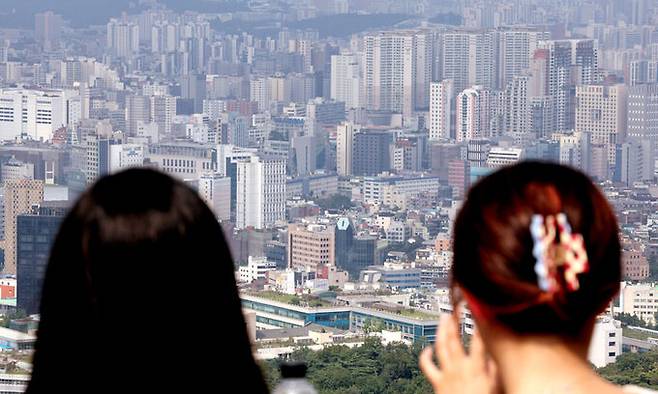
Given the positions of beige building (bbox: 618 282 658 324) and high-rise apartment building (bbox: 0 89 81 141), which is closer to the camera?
beige building (bbox: 618 282 658 324)

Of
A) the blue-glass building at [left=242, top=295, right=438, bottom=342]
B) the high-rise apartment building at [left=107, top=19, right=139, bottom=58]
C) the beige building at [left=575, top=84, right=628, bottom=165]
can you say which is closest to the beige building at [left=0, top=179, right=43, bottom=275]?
the blue-glass building at [left=242, top=295, right=438, bottom=342]

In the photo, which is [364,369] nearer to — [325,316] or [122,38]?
[325,316]

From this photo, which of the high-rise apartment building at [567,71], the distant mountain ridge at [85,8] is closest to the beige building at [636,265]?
the high-rise apartment building at [567,71]

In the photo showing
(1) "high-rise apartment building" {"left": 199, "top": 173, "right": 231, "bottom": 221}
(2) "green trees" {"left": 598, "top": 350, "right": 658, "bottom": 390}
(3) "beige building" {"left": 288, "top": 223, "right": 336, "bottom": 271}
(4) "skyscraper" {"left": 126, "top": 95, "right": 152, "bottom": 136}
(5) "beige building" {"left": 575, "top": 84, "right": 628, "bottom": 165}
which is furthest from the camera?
(4) "skyscraper" {"left": 126, "top": 95, "right": 152, "bottom": 136}

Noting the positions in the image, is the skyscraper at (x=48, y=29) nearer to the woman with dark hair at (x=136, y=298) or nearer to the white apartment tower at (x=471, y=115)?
the white apartment tower at (x=471, y=115)

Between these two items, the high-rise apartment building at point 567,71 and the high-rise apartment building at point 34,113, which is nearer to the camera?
the high-rise apartment building at point 567,71

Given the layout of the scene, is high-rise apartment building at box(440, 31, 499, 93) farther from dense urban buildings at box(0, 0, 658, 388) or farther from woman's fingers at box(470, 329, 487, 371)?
woman's fingers at box(470, 329, 487, 371)

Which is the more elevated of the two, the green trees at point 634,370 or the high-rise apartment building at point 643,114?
the high-rise apartment building at point 643,114
